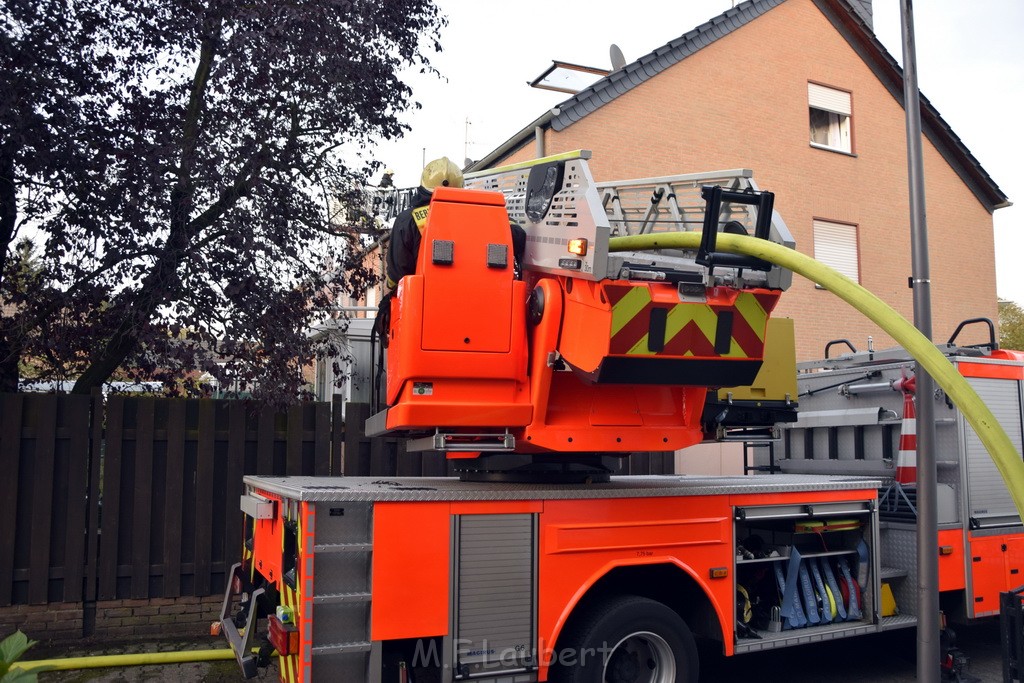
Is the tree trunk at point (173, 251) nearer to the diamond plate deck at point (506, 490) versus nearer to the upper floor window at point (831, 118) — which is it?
the diamond plate deck at point (506, 490)

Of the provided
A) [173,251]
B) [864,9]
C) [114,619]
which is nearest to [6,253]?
[173,251]

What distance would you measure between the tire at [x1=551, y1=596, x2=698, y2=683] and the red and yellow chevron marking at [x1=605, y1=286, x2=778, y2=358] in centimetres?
159

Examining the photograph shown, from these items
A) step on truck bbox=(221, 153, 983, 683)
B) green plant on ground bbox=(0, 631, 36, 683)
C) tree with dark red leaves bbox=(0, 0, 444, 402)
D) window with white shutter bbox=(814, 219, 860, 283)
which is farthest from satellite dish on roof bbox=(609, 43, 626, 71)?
green plant on ground bbox=(0, 631, 36, 683)

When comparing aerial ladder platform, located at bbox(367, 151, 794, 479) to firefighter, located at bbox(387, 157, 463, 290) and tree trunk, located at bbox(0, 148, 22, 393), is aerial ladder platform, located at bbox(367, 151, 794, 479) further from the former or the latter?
tree trunk, located at bbox(0, 148, 22, 393)

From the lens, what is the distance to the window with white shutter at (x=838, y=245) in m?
15.8

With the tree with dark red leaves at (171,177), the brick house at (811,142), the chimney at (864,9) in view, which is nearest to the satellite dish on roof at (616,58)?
the brick house at (811,142)

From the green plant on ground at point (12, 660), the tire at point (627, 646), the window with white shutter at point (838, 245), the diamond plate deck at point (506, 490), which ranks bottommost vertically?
the tire at point (627, 646)

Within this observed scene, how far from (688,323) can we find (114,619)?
19.0ft

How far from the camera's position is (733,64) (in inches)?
599

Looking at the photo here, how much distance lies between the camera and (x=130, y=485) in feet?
25.4

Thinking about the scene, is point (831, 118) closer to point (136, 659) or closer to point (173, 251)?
point (173, 251)

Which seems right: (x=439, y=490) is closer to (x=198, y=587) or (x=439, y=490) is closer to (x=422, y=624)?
(x=422, y=624)

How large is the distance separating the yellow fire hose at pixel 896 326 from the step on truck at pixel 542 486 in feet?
0.55

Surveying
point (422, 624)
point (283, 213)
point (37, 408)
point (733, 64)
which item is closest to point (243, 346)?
point (283, 213)
